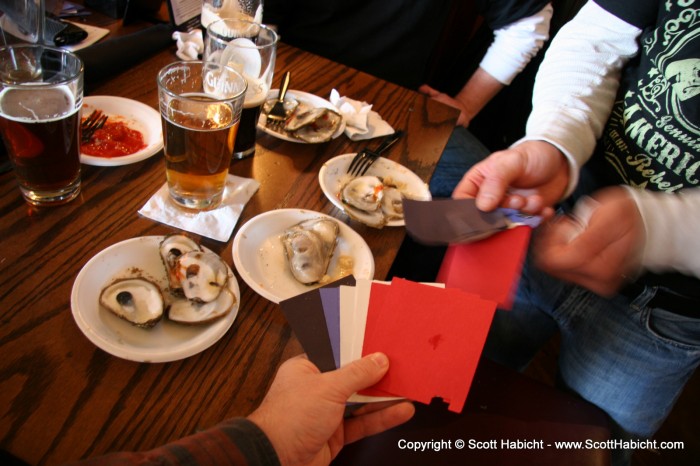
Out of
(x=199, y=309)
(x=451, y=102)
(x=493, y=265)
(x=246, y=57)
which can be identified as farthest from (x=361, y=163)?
(x=451, y=102)

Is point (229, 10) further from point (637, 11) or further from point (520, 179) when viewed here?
point (637, 11)

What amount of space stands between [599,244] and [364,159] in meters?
0.55

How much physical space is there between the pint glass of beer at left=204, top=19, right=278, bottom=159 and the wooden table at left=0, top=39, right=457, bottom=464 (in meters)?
0.07

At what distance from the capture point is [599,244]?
83 centimetres

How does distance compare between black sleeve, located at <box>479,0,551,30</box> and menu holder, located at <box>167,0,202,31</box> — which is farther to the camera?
black sleeve, located at <box>479,0,551,30</box>

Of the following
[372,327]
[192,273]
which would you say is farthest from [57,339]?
[372,327]

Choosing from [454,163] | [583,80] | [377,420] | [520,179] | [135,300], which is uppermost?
[583,80]

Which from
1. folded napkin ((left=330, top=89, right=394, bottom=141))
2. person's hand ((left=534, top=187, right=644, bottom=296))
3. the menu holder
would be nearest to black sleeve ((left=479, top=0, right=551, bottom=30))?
folded napkin ((left=330, top=89, right=394, bottom=141))

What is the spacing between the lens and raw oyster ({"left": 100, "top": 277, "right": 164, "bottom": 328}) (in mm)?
683

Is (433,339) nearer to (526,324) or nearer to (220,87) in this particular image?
(220,87)

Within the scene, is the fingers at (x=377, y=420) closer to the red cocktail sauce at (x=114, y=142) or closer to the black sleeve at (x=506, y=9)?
the red cocktail sauce at (x=114, y=142)

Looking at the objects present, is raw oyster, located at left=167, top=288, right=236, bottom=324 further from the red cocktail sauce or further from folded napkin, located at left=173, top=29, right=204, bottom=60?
folded napkin, located at left=173, top=29, right=204, bottom=60

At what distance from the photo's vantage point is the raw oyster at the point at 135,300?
0.68 m

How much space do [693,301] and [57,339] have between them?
47.8 inches
